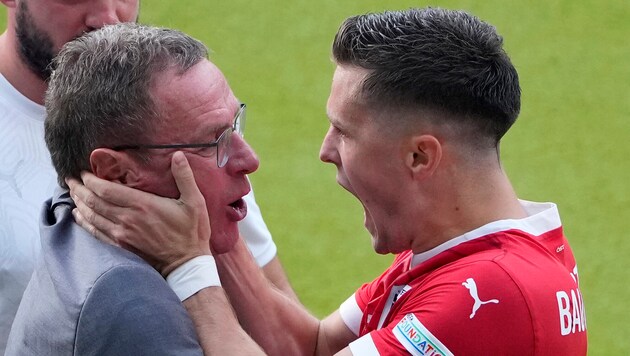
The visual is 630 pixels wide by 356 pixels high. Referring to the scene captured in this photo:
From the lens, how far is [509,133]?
7.11m

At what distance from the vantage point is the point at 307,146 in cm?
701

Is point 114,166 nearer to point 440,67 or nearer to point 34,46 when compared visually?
point 440,67

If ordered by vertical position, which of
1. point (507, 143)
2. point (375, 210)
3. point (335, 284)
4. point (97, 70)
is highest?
point (97, 70)

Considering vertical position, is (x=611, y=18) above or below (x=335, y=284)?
above

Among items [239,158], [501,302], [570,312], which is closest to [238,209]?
[239,158]

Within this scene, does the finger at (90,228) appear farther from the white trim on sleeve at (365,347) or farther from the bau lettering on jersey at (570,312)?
the bau lettering on jersey at (570,312)

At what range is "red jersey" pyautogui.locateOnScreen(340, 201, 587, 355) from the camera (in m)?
2.51

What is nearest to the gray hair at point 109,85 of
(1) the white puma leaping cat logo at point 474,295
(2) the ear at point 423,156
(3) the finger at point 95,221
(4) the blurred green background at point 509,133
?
(3) the finger at point 95,221

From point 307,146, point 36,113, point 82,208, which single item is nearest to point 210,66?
point 82,208

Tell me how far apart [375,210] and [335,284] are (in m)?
3.48

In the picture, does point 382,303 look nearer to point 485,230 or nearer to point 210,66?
point 485,230

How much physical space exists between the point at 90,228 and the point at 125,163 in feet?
0.54

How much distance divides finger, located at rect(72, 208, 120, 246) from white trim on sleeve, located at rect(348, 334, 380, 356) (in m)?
0.57

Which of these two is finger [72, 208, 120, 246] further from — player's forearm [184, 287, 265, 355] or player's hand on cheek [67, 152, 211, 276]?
player's forearm [184, 287, 265, 355]
